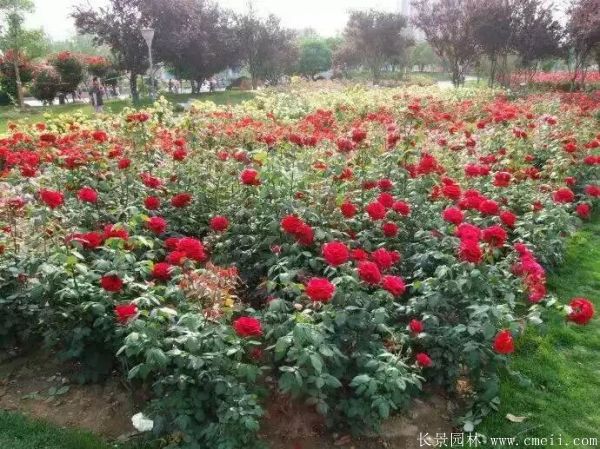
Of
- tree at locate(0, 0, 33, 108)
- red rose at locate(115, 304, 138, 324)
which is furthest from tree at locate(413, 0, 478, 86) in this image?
red rose at locate(115, 304, 138, 324)

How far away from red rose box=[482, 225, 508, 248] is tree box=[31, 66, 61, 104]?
Answer: 24425 millimetres

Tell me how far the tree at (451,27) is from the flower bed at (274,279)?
18012mm

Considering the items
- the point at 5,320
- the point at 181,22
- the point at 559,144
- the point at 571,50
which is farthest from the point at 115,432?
the point at 181,22

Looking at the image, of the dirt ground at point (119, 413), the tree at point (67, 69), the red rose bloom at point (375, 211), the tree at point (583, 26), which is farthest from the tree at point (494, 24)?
the dirt ground at point (119, 413)

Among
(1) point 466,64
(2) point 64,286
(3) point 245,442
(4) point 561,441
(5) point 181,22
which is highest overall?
(5) point 181,22

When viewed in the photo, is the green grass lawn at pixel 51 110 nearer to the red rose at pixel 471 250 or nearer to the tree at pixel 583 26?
the tree at pixel 583 26

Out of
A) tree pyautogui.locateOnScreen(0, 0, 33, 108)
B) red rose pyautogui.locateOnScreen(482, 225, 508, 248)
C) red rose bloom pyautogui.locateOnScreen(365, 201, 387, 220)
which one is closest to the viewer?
red rose pyautogui.locateOnScreen(482, 225, 508, 248)

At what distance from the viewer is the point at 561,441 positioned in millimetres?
2768

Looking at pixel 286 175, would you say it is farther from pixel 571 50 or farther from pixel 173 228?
pixel 571 50

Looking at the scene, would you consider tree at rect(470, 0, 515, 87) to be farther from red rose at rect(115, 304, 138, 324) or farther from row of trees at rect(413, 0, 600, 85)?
red rose at rect(115, 304, 138, 324)

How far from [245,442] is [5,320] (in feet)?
6.21

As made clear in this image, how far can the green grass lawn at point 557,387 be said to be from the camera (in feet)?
9.32

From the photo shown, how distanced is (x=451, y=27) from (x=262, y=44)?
1458cm

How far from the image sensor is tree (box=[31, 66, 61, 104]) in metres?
22.8
